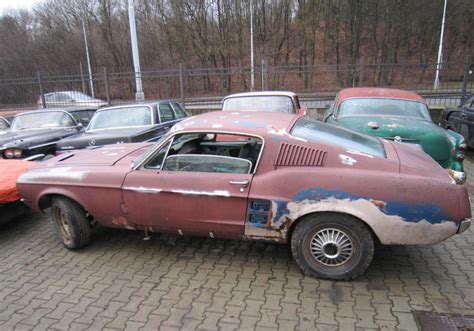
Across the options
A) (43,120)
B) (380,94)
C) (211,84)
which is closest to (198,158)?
(380,94)

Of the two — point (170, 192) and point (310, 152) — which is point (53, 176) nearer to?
point (170, 192)

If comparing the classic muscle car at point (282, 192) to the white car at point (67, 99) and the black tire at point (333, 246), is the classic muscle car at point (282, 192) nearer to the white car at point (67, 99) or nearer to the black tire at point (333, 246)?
the black tire at point (333, 246)

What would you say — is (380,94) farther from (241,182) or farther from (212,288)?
(212,288)

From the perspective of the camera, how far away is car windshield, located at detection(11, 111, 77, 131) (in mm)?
7746

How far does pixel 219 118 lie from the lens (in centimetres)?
358

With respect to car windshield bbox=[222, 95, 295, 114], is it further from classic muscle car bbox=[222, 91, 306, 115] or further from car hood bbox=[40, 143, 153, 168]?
car hood bbox=[40, 143, 153, 168]

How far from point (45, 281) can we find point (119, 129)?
3810 millimetres

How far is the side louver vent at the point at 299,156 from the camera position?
3018 mm

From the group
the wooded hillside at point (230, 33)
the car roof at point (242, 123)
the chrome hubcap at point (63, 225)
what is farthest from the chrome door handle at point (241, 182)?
the wooded hillside at point (230, 33)

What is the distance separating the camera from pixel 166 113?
7.51 metres

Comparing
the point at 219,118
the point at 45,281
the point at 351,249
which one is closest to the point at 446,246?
the point at 351,249

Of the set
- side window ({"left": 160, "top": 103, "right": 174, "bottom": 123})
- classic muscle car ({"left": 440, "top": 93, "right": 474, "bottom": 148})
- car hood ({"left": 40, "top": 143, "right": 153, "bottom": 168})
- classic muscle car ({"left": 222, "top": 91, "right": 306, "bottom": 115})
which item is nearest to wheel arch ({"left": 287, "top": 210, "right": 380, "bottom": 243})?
car hood ({"left": 40, "top": 143, "right": 153, "bottom": 168})

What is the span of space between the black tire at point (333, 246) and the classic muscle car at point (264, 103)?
12.9 feet

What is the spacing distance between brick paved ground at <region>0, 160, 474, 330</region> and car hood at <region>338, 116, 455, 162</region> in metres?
1.48
